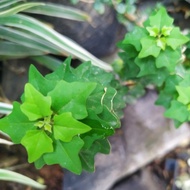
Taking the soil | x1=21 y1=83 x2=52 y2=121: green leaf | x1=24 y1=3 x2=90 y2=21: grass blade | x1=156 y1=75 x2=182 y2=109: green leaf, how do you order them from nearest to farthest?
x1=21 y1=83 x2=52 y2=121: green leaf
x1=156 y1=75 x2=182 y2=109: green leaf
x1=24 y1=3 x2=90 y2=21: grass blade
the soil

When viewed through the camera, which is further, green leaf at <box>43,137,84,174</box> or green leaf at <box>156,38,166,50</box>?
green leaf at <box>156,38,166,50</box>

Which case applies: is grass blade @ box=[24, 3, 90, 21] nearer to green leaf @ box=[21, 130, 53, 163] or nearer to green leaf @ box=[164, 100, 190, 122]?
green leaf @ box=[164, 100, 190, 122]

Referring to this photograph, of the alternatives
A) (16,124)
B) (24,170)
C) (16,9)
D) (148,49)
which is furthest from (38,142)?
(24,170)

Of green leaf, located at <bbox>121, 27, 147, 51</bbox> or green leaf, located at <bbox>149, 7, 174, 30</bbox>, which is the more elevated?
green leaf, located at <bbox>149, 7, 174, 30</bbox>

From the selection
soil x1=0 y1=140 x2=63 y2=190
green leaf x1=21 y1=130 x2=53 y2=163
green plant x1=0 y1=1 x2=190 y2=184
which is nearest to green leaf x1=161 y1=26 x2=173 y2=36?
green plant x1=0 y1=1 x2=190 y2=184

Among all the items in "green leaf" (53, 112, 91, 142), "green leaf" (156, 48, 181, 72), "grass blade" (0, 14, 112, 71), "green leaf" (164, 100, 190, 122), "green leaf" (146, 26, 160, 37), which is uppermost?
"green leaf" (146, 26, 160, 37)

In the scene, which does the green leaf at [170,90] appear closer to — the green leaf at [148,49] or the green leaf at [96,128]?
the green leaf at [148,49]
